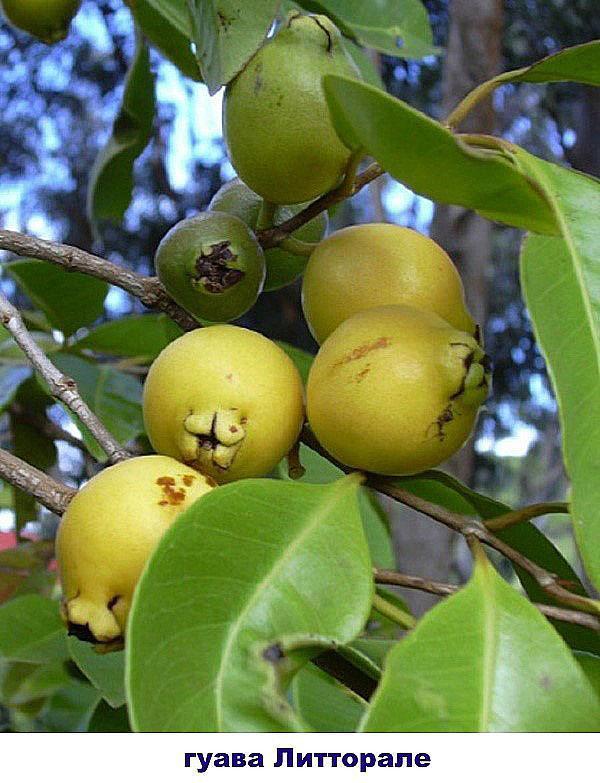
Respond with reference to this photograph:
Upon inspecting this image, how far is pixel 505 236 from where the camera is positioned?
5840 millimetres

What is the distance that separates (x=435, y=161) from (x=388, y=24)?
873 millimetres

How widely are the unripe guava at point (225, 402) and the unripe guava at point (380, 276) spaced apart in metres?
0.07

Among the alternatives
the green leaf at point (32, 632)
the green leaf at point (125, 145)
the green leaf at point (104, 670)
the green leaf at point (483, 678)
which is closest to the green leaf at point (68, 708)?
the green leaf at point (32, 632)

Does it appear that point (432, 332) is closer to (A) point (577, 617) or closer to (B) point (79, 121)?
(A) point (577, 617)

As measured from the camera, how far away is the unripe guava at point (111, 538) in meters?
0.64

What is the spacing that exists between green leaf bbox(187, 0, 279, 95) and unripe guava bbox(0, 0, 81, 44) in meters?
0.53

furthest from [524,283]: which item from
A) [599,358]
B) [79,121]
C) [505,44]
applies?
[79,121]

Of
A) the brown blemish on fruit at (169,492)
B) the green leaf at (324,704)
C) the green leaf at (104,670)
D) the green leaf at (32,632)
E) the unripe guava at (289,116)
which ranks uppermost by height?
the unripe guava at (289,116)

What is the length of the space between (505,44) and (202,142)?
1722 mm

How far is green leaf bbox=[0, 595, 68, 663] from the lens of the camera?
1.23m

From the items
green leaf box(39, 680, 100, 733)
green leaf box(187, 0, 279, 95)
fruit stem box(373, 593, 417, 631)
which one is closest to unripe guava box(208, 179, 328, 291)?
green leaf box(187, 0, 279, 95)

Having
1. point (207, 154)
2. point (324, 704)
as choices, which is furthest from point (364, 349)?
point (207, 154)

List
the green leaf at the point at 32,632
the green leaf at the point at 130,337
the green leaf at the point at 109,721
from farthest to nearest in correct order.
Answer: the green leaf at the point at 130,337 → the green leaf at the point at 32,632 → the green leaf at the point at 109,721

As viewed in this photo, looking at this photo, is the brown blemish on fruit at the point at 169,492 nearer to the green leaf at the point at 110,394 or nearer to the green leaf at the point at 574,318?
the green leaf at the point at 574,318
